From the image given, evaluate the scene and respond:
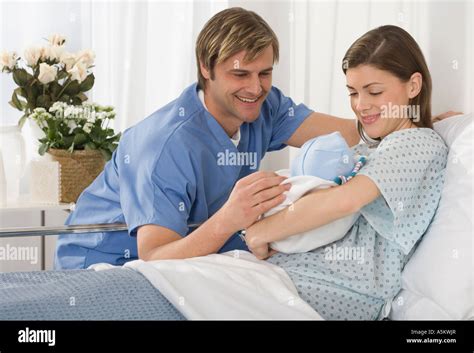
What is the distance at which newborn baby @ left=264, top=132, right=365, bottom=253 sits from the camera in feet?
4.72

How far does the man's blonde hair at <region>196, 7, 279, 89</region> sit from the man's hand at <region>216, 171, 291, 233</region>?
0.37m

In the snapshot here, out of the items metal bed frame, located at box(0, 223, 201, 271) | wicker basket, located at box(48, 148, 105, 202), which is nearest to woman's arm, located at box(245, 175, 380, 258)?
metal bed frame, located at box(0, 223, 201, 271)

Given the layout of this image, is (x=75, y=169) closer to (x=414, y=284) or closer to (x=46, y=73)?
(x=46, y=73)

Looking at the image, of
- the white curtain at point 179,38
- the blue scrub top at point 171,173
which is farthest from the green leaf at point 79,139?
the blue scrub top at point 171,173

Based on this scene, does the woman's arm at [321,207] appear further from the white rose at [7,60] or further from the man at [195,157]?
the white rose at [7,60]

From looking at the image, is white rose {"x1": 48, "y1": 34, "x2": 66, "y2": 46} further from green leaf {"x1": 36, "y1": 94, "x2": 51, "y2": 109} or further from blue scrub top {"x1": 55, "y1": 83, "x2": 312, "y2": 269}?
blue scrub top {"x1": 55, "y1": 83, "x2": 312, "y2": 269}

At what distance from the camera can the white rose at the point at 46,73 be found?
233 cm

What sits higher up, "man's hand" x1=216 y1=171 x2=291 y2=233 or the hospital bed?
"man's hand" x1=216 y1=171 x2=291 y2=233

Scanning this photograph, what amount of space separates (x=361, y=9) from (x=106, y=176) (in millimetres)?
812

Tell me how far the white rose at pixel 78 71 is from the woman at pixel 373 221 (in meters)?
1.10

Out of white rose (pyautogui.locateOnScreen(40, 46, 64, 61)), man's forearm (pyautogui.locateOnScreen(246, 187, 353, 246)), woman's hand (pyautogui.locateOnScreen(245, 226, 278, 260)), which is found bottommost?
woman's hand (pyautogui.locateOnScreen(245, 226, 278, 260))

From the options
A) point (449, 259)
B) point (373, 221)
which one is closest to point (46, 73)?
point (373, 221)

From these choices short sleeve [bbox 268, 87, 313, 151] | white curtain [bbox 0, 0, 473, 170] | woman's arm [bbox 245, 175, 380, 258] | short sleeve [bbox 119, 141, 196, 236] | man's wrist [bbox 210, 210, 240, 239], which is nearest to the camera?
woman's arm [bbox 245, 175, 380, 258]
